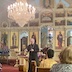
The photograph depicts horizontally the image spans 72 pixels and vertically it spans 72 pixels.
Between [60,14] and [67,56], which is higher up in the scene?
[60,14]

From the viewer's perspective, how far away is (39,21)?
18.9 m

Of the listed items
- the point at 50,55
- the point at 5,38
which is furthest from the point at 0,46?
the point at 50,55

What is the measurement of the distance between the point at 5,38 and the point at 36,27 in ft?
9.44

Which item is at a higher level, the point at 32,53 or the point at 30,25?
the point at 30,25

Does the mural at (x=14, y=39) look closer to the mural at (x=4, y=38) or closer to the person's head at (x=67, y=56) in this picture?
the mural at (x=4, y=38)

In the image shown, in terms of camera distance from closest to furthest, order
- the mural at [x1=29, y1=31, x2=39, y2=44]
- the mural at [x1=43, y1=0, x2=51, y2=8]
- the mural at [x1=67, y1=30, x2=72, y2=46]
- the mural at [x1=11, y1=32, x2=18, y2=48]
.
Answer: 1. the mural at [x1=67, y1=30, x2=72, y2=46]
2. the mural at [x1=29, y1=31, x2=39, y2=44]
3. the mural at [x1=43, y1=0, x2=51, y2=8]
4. the mural at [x1=11, y1=32, x2=18, y2=48]

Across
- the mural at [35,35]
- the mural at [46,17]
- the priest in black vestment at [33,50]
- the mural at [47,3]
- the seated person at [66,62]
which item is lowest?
the priest in black vestment at [33,50]

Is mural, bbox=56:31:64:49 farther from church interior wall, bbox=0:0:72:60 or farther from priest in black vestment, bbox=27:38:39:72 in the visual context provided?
priest in black vestment, bbox=27:38:39:72

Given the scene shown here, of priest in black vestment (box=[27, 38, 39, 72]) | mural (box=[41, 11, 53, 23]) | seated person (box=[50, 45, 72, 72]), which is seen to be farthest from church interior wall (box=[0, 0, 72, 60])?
seated person (box=[50, 45, 72, 72])

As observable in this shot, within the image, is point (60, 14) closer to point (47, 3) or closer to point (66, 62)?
point (47, 3)

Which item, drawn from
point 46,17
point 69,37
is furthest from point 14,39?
point 69,37

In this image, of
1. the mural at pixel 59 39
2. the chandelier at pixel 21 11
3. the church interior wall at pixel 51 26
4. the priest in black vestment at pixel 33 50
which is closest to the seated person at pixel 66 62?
the priest in black vestment at pixel 33 50

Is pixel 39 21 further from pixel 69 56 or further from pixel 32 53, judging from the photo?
pixel 69 56

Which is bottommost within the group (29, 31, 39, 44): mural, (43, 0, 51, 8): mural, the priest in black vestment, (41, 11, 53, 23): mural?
the priest in black vestment
